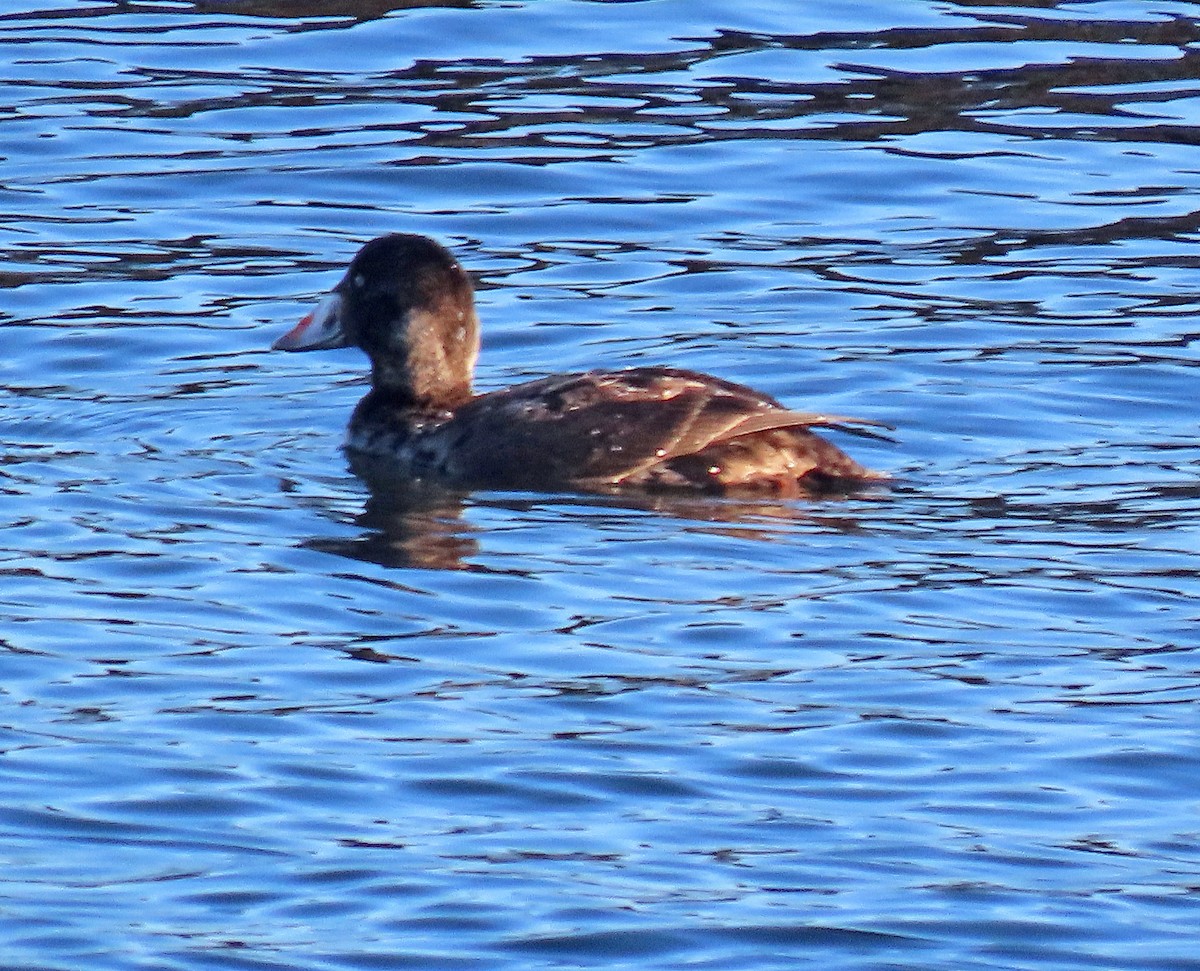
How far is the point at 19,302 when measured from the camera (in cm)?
1275

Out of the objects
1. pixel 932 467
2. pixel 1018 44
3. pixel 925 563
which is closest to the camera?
pixel 925 563

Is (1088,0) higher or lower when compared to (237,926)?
higher

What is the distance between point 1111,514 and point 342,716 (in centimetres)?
318

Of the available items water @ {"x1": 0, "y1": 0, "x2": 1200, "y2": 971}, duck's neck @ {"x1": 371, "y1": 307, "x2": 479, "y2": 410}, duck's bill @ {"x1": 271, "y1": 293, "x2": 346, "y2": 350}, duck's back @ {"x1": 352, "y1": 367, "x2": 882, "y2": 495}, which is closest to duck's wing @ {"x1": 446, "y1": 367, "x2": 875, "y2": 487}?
duck's back @ {"x1": 352, "y1": 367, "x2": 882, "y2": 495}

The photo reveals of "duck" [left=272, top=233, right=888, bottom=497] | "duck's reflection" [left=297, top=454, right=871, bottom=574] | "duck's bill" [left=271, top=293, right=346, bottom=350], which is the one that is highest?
"duck's bill" [left=271, top=293, right=346, bottom=350]

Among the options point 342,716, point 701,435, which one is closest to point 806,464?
Result: point 701,435

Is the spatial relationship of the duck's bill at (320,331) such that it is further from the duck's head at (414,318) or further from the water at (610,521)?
the water at (610,521)

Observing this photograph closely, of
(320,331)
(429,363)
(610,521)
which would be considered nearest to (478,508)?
(610,521)

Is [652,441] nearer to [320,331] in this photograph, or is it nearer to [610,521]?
[610,521]

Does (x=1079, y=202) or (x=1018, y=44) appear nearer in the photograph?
(x=1079, y=202)

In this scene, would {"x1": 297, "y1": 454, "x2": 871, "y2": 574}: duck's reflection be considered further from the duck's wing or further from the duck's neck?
the duck's neck

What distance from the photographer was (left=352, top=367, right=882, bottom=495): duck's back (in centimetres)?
981

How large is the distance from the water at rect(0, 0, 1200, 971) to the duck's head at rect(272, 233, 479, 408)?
40 centimetres

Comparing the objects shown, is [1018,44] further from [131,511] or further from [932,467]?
[131,511]
